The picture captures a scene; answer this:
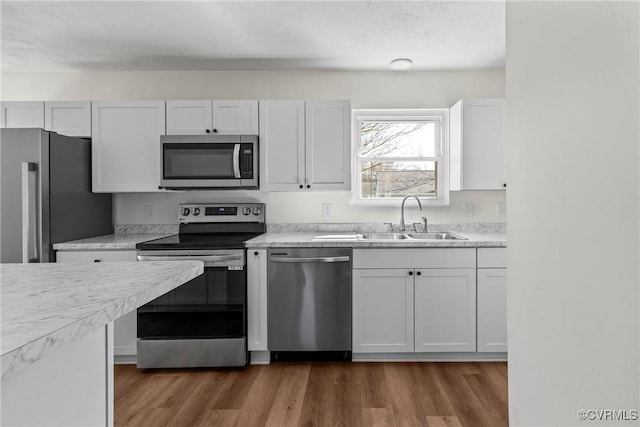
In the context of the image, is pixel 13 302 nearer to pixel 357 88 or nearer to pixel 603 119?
pixel 603 119

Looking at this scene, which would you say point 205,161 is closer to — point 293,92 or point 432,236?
point 293,92

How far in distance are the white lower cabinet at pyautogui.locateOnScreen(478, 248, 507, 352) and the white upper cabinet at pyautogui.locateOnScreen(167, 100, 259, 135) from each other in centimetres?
198

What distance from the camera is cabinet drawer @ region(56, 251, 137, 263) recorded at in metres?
2.84

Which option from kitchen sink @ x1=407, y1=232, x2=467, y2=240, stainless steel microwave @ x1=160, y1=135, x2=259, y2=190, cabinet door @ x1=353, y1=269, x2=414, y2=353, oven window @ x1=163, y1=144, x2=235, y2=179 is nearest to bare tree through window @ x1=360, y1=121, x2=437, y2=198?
kitchen sink @ x1=407, y1=232, x2=467, y2=240

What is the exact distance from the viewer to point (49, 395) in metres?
0.75

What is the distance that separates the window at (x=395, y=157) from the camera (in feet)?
11.9

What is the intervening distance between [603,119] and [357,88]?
2.85 meters

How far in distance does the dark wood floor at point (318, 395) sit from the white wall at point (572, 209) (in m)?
0.95

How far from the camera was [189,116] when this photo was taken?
10.7 feet

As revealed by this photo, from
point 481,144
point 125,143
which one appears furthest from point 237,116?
point 481,144

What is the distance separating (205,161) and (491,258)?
223 cm

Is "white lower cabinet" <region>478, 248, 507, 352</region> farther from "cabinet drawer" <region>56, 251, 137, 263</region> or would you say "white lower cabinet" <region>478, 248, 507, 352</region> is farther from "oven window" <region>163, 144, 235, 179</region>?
"cabinet drawer" <region>56, 251, 137, 263</region>

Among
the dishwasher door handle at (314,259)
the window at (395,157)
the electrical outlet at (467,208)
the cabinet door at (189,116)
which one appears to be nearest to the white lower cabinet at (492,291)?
the electrical outlet at (467,208)

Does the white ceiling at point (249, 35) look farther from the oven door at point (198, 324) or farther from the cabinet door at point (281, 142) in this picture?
the oven door at point (198, 324)
